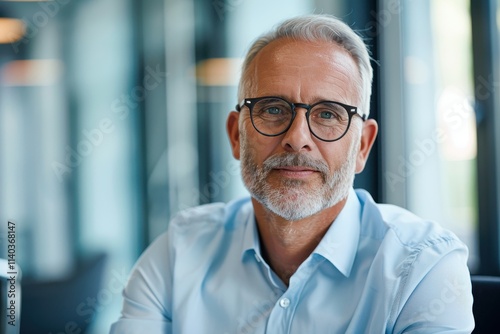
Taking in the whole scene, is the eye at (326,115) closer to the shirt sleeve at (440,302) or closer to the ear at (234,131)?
the ear at (234,131)

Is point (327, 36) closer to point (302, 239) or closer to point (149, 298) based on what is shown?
point (302, 239)

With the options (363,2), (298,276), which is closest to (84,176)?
(363,2)

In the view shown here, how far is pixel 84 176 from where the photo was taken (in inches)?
139

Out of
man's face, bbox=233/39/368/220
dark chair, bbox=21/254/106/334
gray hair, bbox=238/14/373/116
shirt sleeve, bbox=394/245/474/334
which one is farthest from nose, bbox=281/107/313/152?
dark chair, bbox=21/254/106/334

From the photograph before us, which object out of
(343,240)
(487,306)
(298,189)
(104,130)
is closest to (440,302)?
(487,306)

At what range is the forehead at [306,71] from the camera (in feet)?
4.54

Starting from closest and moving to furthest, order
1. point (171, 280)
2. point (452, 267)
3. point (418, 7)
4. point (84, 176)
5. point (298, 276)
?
point (452, 267) < point (298, 276) < point (171, 280) < point (418, 7) < point (84, 176)

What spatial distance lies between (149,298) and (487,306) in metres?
0.79

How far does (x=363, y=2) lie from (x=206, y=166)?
4.77 ft

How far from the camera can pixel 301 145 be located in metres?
1.33

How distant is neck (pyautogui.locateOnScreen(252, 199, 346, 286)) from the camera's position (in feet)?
4.72

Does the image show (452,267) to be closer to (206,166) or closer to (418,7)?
(418,7)

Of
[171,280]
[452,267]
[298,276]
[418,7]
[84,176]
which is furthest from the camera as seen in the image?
[84,176]

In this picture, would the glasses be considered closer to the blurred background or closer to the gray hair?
the gray hair
